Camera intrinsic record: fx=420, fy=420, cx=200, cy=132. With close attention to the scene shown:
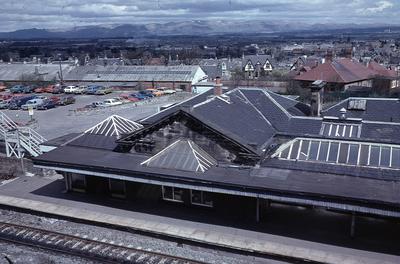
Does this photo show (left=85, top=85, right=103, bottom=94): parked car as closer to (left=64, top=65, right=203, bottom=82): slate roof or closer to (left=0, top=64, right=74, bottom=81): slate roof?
(left=64, top=65, right=203, bottom=82): slate roof

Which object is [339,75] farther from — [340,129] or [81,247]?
[81,247]

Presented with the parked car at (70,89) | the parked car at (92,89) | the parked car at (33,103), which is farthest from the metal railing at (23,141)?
the parked car at (70,89)

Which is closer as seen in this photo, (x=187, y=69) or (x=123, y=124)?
(x=123, y=124)

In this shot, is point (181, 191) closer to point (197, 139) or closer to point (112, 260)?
point (197, 139)

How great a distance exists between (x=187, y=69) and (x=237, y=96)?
5554cm

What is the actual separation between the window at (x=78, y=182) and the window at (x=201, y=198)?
772cm

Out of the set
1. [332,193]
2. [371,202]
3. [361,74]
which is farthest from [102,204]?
[361,74]

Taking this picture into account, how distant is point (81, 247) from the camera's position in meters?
20.4

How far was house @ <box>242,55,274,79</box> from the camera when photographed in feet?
370

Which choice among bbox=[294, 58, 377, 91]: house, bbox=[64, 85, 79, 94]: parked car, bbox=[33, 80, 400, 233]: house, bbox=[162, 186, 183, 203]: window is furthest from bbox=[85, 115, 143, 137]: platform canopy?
bbox=[64, 85, 79, 94]: parked car

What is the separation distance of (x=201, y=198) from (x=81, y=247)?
701cm

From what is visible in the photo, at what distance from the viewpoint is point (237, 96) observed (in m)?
31.3

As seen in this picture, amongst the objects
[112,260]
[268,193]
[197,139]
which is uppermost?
[197,139]

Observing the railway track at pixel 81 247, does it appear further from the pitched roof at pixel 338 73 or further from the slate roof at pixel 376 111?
the pitched roof at pixel 338 73
